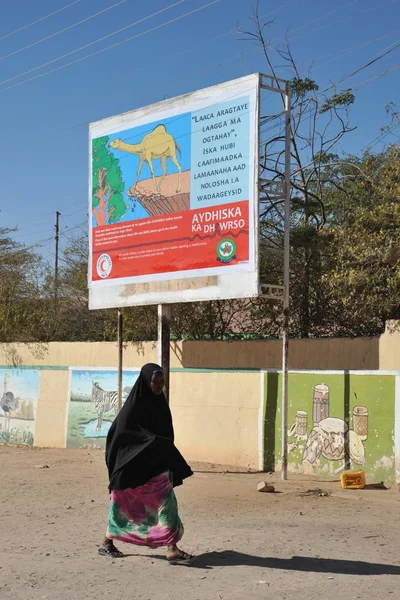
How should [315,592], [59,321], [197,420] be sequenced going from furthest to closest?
[59,321]
[197,420]
[315,592]

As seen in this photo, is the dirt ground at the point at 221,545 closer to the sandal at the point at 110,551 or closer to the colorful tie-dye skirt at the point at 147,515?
the sandal at the point at 110,551

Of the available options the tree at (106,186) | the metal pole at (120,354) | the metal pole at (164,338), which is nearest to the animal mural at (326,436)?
the metal pole at (164,338)

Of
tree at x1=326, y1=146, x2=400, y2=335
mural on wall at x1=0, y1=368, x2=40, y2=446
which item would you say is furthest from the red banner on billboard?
mural on wall at x1=0, y1=368, x2=40, y2=446

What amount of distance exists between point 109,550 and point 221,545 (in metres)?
1.07

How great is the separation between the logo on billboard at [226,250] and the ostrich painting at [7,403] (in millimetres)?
8205

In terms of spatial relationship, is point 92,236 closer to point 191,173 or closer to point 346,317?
point 191,173

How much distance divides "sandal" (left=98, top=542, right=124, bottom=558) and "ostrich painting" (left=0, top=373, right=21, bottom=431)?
38.3 feet

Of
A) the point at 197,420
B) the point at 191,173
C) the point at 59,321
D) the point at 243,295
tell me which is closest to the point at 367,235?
the point at 243,295

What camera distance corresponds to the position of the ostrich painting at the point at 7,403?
18141 millimetres

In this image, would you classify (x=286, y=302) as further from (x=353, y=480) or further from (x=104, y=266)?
(x=104, y=266)

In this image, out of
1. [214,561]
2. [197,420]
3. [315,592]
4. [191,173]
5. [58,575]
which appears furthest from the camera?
[197,420]

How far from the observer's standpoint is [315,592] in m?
5.57

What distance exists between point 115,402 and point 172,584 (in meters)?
9.77

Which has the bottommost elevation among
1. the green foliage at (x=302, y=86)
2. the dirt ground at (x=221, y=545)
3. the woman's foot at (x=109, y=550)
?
the dirt ground at (x=221, y=545)
